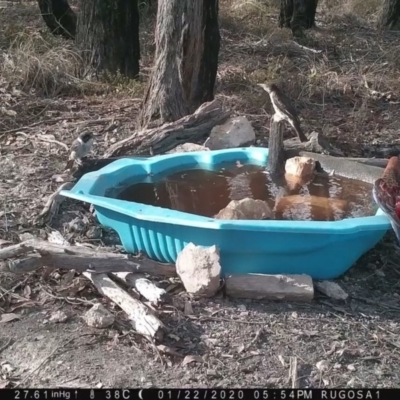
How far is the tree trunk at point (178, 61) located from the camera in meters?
4.54

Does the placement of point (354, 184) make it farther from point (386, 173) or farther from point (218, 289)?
point (218, 289)

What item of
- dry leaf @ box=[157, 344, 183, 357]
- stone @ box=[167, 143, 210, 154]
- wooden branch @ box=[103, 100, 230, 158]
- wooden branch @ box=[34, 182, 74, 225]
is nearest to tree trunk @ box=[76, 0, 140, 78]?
wooden branch @ box=[103, 100, 230, 158]

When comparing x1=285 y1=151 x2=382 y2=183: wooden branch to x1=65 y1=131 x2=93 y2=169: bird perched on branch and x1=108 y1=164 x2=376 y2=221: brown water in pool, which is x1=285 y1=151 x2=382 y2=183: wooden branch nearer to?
x1=108 y1=164 x2=376 y2=221: brown water in pool

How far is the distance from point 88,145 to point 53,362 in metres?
1.75

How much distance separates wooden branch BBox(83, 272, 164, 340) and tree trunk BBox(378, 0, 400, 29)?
6977mm

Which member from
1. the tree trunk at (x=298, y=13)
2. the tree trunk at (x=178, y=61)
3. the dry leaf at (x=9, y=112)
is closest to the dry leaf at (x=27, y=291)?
the tree trunk at (x=178, y=61)

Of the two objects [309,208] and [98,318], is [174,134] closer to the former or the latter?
[309,208]

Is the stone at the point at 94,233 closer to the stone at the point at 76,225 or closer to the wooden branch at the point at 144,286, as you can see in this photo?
the stone at the point at 76,225

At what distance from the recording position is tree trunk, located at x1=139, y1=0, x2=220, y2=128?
14.9ft

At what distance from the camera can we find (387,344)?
262 cm

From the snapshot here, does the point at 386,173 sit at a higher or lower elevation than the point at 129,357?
Answer: higher

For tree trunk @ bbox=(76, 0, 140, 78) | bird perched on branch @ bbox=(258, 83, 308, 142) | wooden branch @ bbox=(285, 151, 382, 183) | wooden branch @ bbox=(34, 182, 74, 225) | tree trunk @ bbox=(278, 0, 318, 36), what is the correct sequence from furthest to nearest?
tree trunk @ bbox=(278, 0, 318, 36), tree trunk @ bbox=(76, 0, 140, 78), bird perched on branch @ bbox=(258, 83, 308, 142), wooden branch @ bbox=(285, 151, 382, 183), wooden branch @ bbox=(34, 182, 74, 225)

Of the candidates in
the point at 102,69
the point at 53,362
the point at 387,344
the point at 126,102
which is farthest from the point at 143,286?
the point at 102,69

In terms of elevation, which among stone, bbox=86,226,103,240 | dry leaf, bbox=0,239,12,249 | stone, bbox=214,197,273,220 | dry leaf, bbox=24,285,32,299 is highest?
stone, bbox=214,197,273,220
